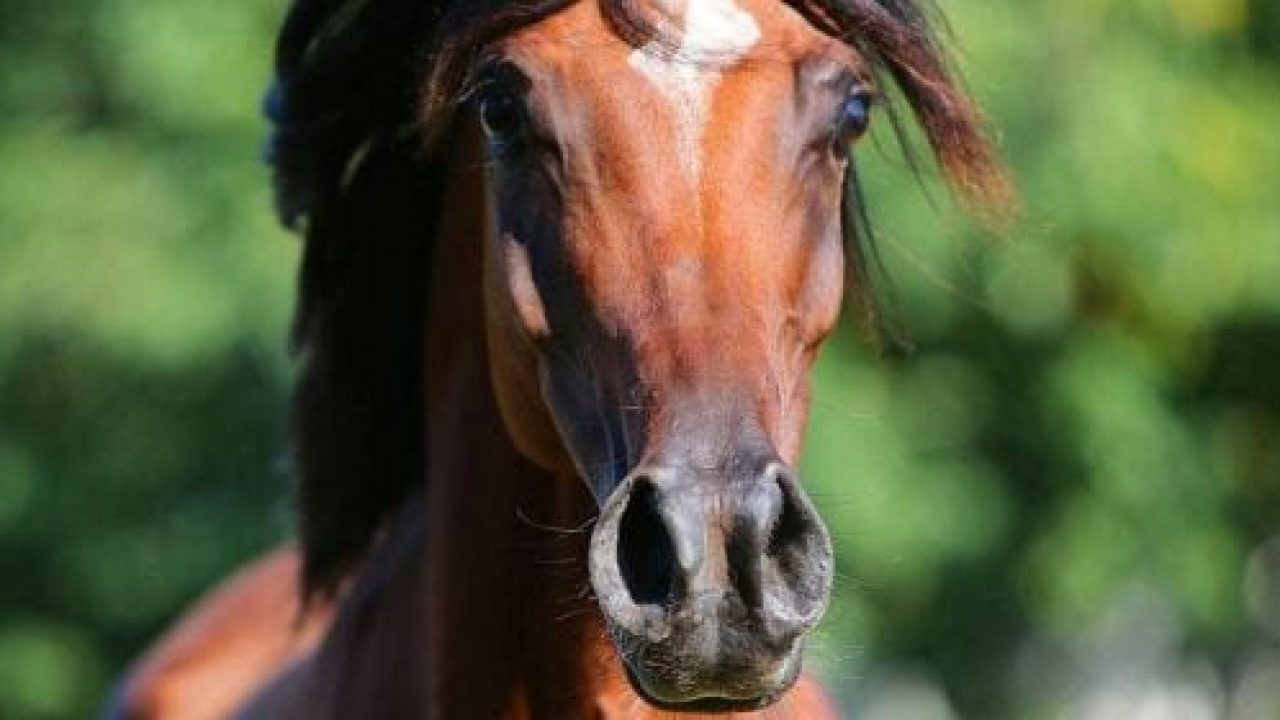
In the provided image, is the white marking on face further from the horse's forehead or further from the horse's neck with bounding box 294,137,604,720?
the horse's neck with bounding box 294,137,604,720

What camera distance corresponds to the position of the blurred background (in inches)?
373

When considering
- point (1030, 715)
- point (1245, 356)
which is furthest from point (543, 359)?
point (1030, 715)

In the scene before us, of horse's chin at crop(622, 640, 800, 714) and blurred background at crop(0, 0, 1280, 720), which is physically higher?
horse's chin at crop(622, 640, 800, 714)

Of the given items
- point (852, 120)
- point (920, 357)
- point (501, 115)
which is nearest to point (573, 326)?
point (501, 115)

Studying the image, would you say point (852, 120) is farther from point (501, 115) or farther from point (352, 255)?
point (352, 255)

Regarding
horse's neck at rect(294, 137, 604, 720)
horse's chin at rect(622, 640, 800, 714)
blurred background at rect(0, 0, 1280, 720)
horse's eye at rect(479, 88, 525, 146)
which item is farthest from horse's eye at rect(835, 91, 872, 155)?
blurred background at rect(0, 0, 1280, 720)

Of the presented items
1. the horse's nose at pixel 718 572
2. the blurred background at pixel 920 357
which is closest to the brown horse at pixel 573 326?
the horse's nose at pixel 718 572

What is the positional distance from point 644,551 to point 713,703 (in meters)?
0.21

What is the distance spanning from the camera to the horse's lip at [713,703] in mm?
3668

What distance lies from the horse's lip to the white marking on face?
2.14 feet

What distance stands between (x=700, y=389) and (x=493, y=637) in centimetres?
77

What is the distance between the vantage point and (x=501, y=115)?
13.6ft

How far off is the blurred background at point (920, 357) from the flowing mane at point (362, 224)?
409 centimetres

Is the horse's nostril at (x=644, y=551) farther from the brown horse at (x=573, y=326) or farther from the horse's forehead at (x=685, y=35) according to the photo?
the horse's forehead at (x=685, y=35)
